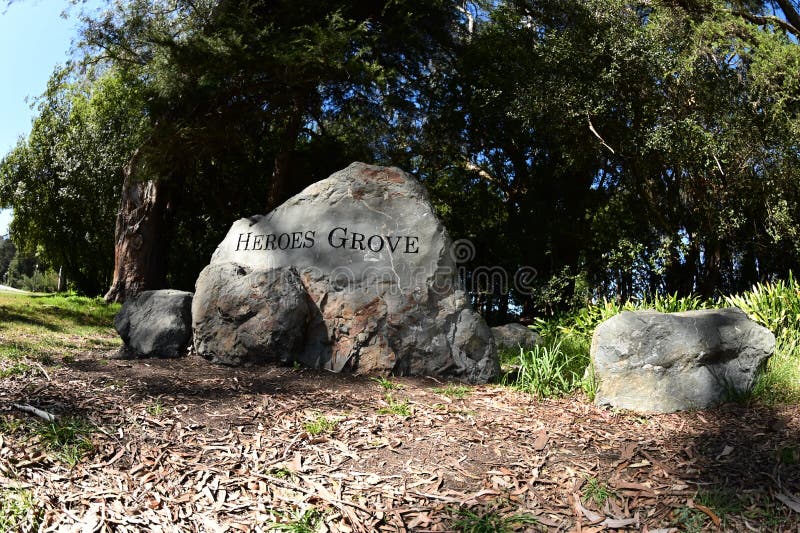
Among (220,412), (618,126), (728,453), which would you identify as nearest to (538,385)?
(728,453)

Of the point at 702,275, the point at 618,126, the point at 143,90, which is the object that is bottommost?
the point at 702,275

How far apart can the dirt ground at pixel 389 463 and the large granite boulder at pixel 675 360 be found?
21cm

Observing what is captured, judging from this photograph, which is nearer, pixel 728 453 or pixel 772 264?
pixel 728 453

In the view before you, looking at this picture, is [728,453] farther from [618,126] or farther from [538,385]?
[618,126]

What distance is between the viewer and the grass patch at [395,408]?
4504 mm

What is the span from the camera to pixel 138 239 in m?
12.4

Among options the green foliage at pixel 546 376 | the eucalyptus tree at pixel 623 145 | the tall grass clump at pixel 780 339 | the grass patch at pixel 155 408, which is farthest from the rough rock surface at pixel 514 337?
the grass patch at pixel 155 408

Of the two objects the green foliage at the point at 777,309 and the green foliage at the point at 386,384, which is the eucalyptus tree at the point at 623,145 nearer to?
the green foliage at the point at 777,309

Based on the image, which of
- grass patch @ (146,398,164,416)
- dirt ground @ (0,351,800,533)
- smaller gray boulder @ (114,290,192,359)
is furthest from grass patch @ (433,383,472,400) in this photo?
smaller gray boulder @ (114,290,192,359)

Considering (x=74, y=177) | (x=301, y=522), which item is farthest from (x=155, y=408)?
(x=74, y=177)

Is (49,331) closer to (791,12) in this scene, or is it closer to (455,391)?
(455,391)

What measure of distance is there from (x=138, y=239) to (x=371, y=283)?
814cm

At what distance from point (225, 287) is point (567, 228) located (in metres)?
7.53

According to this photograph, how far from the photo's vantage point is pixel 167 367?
577 centimetres
